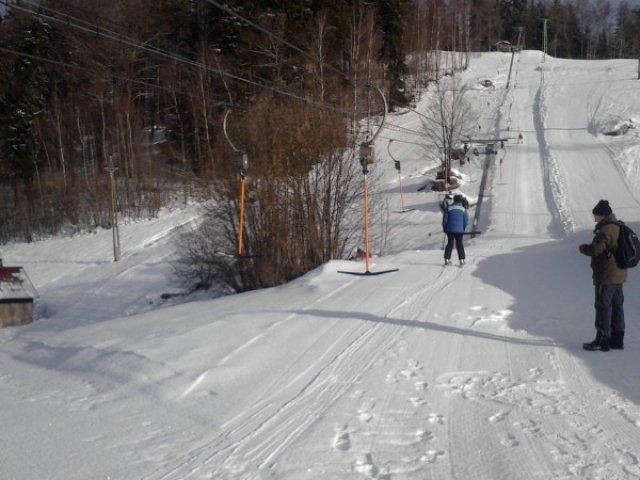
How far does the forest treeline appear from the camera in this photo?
792 inches

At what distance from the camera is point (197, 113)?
141ft

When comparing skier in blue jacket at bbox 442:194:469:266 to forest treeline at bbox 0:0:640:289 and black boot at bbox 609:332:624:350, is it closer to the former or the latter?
forest treeline at bbox 0:0:640:289

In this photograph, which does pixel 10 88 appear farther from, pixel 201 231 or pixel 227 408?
pixel 227 408

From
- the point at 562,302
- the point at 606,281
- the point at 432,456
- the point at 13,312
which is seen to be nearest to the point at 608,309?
the point at 606,281

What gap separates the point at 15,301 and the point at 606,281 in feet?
81.7

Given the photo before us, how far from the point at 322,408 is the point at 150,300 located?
75.9 feet

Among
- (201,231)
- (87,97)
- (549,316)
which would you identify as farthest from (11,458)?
(87,97)

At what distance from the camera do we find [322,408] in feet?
19.6

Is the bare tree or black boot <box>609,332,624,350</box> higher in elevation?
the bare tree

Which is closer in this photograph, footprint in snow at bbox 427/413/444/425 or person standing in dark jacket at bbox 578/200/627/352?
footprint in snow at bbox 427/413/444/425

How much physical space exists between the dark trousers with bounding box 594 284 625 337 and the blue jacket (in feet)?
23.3

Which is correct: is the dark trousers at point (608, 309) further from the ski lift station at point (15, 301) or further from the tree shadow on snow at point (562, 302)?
the ski lift station at point (15, 301)

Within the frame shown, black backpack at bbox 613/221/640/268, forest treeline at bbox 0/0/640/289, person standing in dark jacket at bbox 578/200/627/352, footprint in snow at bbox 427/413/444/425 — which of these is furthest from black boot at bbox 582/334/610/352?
forest treeline at bbox 0/0/640/289

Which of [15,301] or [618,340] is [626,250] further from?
[15,301]
